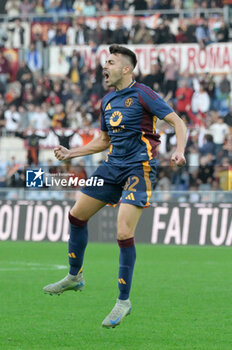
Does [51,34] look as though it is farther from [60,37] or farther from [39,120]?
[39,120]

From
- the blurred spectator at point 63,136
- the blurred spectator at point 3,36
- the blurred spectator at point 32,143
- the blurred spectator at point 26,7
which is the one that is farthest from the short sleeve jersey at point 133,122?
the blurred spectator at point 26,7

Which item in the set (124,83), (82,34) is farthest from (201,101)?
(124,83)

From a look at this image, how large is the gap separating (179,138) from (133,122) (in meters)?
0.51

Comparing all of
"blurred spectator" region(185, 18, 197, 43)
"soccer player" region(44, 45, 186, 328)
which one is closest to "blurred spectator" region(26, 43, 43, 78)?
"blurred spectator" region(185, 18, 197, 43)

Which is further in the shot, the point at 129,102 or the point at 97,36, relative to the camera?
the point at 97,36

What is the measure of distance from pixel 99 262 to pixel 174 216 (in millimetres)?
4056

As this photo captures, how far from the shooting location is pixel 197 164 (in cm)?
1838

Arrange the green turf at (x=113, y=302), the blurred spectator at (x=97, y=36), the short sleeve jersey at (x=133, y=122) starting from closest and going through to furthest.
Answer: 1. the green turf at (x=113, y=302)
2. the short sleeve jersey at (x=133, y=122)
3. the blurred spectator at (x=97, y=36)

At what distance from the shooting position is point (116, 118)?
727 cm

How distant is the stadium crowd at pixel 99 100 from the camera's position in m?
18.6

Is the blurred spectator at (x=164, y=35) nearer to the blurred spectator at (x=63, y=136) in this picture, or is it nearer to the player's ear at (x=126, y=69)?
the blurred spectator at (x=63, y=136)

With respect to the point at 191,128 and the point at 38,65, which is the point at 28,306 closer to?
the point at 191,128

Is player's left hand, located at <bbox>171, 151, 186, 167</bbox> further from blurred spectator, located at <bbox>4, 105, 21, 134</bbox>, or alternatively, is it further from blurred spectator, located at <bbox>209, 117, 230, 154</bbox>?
blurred spectator, located at <bbox>4, 105, 21, 134</bbox>

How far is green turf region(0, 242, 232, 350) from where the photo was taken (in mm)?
6789
